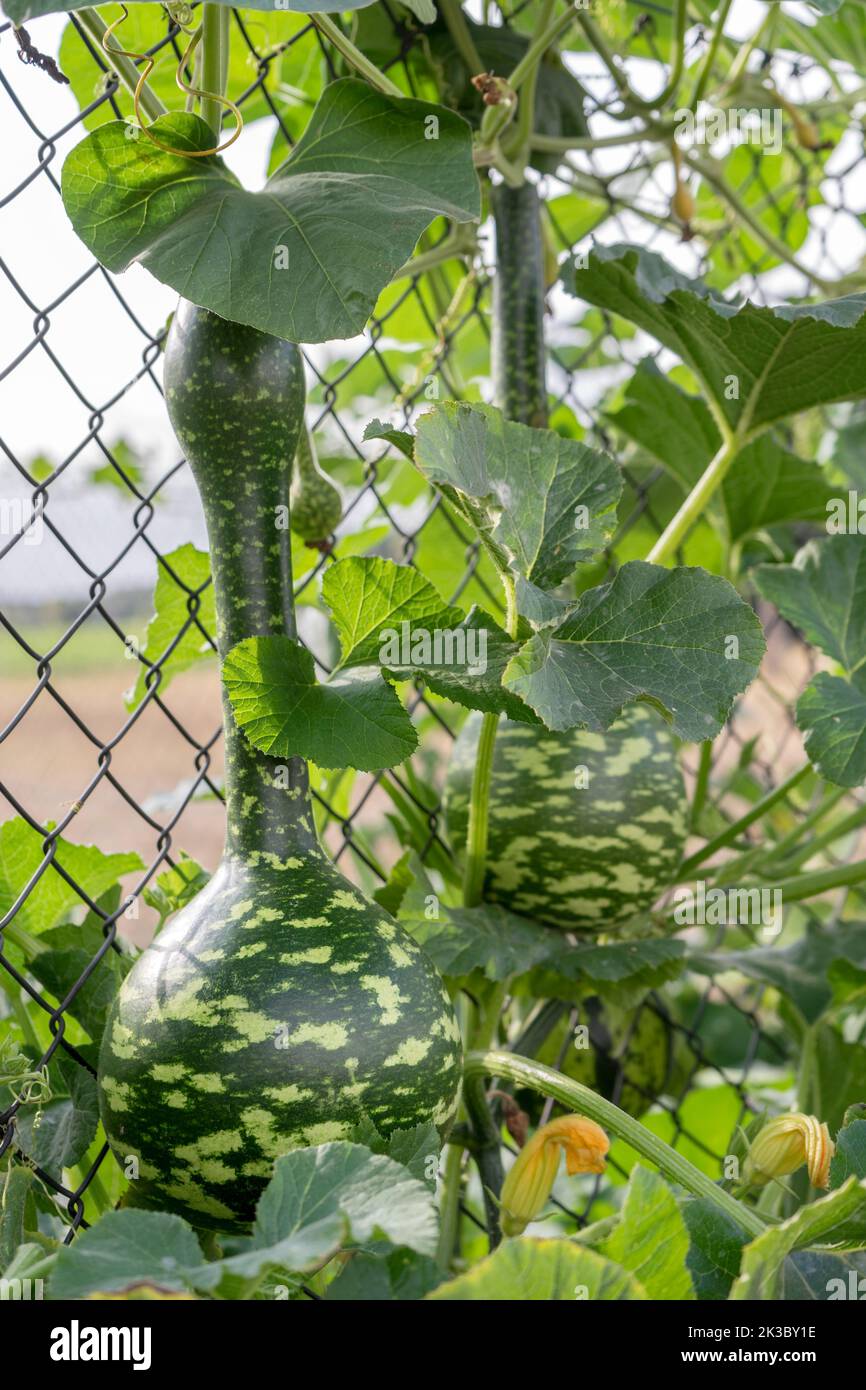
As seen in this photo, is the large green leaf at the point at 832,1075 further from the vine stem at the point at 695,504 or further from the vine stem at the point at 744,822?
the vine stem at the point at 695,504

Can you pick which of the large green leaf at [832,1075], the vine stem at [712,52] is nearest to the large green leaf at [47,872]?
the large green leaf at [832,1075]

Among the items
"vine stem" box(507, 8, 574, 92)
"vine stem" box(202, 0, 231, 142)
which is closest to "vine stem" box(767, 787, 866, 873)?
"vine stem" box(507, 8, 574, 92)

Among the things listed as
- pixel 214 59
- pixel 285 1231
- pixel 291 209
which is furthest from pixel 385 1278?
pixel 214 59

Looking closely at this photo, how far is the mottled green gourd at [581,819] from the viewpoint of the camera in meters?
0.88

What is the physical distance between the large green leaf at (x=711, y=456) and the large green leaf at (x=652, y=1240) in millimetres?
701

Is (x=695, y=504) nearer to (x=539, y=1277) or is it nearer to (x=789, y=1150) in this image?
(x=789, y=1150)

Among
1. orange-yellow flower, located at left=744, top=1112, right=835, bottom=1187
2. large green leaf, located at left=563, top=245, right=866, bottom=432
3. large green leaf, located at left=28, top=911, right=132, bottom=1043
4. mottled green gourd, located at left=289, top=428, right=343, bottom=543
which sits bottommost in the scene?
orange-yellow flower, located at left=744, top=1112, right=835, bottom=1187

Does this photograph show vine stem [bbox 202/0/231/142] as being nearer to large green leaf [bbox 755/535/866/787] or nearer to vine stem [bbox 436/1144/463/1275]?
large green leaf [bbox 755/535/866/787]

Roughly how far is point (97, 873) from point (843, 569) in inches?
23.9

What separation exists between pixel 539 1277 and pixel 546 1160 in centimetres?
24

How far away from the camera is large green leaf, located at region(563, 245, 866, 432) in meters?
0.81

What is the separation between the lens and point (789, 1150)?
0.70 m

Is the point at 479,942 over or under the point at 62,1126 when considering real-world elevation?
over

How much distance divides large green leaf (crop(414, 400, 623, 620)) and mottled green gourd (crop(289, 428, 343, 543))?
7.7 inches
